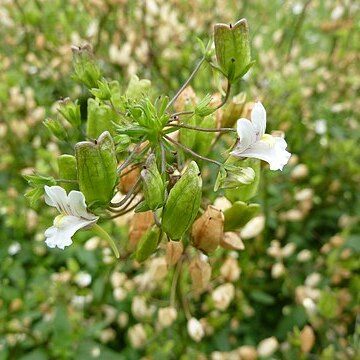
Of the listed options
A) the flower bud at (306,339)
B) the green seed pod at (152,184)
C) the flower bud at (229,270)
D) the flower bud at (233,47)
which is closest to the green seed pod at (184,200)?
the green seed pod at (152,184)

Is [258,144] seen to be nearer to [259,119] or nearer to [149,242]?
[259,119]

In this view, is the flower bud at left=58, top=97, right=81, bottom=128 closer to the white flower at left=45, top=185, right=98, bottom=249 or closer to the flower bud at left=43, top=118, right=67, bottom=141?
the flower bud at left=43, top=118, right=67, bottom=141

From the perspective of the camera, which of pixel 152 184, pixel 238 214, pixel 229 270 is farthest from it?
pixel 229 270

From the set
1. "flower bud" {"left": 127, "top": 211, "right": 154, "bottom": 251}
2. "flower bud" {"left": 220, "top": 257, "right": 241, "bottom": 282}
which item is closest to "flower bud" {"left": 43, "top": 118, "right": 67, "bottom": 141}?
"flower bud" {"left": 127, "top": 211, "right": 154, "bottom": 251}

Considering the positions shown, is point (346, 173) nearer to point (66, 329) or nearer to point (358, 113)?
point (358, 113)

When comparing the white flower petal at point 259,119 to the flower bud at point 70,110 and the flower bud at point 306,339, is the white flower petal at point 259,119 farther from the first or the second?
the flower bud at point 306,339

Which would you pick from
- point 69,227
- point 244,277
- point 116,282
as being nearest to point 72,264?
point 116,282

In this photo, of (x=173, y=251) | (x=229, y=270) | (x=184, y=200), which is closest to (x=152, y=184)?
(x=184, y=200)
